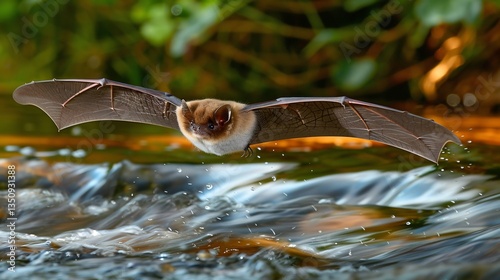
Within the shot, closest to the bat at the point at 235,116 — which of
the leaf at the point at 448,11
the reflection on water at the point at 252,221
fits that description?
the reflection on water at the point at 252,221

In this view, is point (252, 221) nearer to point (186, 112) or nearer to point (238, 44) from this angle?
point (186, 112)

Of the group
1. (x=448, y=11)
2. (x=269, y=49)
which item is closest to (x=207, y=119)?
(x=448, y=11)

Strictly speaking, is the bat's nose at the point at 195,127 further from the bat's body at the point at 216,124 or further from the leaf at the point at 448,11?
the leaf at the point at 448,11

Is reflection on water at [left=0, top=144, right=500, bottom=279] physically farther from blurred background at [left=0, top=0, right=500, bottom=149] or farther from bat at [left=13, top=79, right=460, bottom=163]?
blurred background at [left=0, top=0, right=500, bottom=149]

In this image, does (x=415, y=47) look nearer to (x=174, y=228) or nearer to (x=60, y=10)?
(x=60, y=10)

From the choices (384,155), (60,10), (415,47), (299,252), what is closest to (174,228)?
(299,252)

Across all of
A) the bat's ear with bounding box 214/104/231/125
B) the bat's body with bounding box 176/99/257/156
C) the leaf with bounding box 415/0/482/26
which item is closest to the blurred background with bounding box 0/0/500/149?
the leaf with bounding box 415/0/482/26

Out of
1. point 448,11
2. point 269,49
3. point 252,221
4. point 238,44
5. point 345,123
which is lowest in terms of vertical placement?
point 252,221
